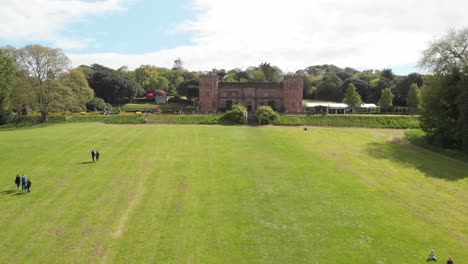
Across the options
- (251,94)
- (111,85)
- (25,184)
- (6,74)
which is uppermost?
(6,74)

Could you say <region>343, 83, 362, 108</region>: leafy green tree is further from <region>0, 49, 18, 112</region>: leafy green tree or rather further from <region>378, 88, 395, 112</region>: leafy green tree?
<region>0, 49, 18, 112</region>: leafy green tree

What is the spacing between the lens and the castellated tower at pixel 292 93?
78250mm

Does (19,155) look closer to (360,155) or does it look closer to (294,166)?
(294,166)

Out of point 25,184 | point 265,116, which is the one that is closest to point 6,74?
point 25,184

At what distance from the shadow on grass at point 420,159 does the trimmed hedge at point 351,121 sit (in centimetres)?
1321

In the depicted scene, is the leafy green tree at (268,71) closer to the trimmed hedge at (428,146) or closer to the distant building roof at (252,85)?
the distant building roof at (252,85)

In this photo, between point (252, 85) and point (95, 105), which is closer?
point (95, 105)

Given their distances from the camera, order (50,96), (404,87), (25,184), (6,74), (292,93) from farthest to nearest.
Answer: (404,87) < (292,93) < (50,96) < (6,74) < (25,184)

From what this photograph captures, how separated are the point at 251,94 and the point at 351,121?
80.2 feet

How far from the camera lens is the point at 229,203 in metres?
25.4

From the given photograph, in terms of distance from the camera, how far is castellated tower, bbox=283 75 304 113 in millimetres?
78250

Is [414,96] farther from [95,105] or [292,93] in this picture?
[95,105]

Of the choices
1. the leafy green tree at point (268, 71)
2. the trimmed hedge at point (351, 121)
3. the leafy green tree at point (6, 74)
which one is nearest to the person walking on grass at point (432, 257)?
the trimmed hedge at point (351, 121)

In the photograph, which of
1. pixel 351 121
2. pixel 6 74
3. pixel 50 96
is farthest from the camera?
pixel 50 96
